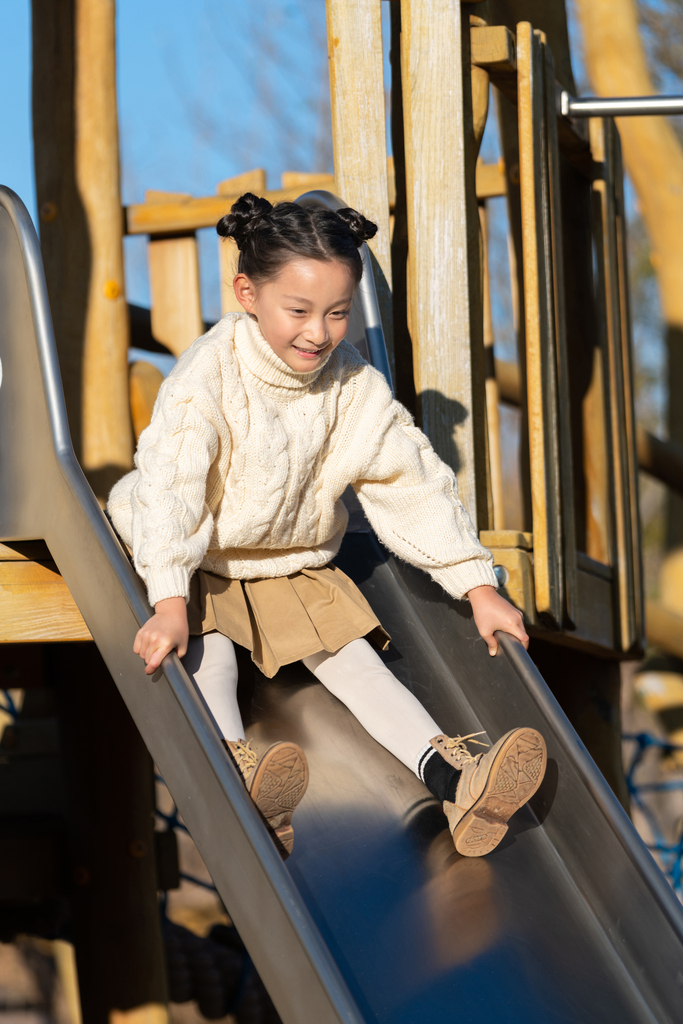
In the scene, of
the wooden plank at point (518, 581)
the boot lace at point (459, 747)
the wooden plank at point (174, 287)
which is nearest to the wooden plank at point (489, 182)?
the wooden plank at point (174, 287)

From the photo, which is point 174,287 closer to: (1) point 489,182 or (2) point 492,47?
(1) point 489,182

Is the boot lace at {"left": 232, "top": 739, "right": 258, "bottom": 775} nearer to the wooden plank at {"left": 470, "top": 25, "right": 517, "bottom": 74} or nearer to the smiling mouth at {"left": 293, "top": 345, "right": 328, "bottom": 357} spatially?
the smiling mouth at {"left": 293, "top": 345, "right": 328, "bottom": 357}

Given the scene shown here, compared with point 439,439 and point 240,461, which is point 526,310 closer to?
point 439,439

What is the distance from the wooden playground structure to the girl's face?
0.65 meters

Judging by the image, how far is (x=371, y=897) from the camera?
61.4 inches

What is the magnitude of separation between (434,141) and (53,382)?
1.25 metres

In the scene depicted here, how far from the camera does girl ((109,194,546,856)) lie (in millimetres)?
1693

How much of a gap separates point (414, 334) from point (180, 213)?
8.00ft

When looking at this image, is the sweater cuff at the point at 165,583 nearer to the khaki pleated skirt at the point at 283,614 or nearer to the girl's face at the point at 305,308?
the khaki pleated skirt at the point at 283,614

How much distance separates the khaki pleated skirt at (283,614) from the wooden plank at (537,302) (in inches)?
30.9

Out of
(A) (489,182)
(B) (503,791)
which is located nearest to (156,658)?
(B) (503,791)

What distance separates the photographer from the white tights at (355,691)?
1820 mm

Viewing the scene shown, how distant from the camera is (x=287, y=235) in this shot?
6.02 ft

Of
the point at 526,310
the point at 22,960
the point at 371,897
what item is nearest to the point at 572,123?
the point at 526,310
